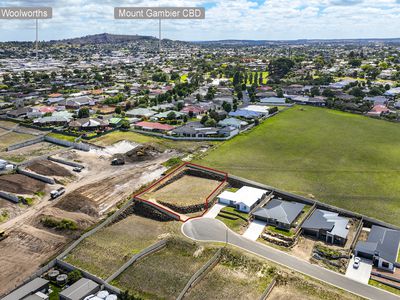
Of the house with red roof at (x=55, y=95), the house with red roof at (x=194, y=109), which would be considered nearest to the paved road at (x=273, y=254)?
the house with red roof at (x=194, y=109)

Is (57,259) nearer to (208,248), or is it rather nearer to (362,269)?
(208,248)

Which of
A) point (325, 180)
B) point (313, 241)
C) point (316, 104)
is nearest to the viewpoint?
point (313, 241)

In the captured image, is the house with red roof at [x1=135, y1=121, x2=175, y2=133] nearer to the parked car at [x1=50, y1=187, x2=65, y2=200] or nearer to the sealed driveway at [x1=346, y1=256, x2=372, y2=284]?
the parked car at [x1=50, y1=187, x2=65, y2=200]

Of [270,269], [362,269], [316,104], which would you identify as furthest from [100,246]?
[316,104]

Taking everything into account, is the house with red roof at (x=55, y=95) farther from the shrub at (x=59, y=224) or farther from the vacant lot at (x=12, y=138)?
the shrub at (x=59, y=224)

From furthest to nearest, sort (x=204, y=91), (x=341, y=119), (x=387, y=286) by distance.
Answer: (x=204, y=91) < (x=341, y=119) < (x=387, y=286)

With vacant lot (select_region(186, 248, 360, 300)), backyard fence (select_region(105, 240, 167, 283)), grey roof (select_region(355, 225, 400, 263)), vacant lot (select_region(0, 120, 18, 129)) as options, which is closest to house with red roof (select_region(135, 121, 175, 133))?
vacant lot (select_region(0, 120, 18, 129))
